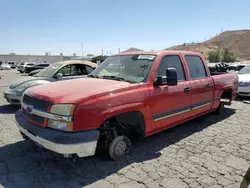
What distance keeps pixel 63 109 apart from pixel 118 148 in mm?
1163

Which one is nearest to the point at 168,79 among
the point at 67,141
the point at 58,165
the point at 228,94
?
the point at 67,141

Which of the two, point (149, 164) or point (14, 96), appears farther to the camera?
point (14, 96)

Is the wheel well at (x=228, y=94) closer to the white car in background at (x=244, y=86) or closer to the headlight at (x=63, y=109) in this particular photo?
the white car in background at (x=244, y=86)

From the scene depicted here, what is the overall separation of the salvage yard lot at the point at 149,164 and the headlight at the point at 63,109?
967 mm

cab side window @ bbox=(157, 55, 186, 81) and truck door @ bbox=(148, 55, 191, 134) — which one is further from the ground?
cab side window @ bbox=(157, 55, 186, 81)

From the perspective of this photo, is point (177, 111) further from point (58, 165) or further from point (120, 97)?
point (58, 165)

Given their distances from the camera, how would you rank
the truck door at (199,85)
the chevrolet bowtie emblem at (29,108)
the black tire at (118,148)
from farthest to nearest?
1. the truck door at (199,85)
2. the black tire at (118,148)
3. the chevrolet bowtie emblem at (29,108)

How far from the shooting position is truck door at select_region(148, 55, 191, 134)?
13.5 ft

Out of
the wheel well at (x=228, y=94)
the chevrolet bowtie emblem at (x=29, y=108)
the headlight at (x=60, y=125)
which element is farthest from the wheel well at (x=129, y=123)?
the wheel well at (x=228, y=94)

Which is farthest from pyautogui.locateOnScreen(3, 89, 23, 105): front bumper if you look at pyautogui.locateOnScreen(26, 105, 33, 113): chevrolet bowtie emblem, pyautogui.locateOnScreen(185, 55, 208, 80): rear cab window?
pyautogui.locateOnScreen(185, 55, 208, 80): rear cab window

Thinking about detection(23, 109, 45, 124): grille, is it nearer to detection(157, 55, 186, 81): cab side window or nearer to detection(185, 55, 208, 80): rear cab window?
detection(157, 55, 186, 81): cab side window

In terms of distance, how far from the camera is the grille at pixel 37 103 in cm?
330

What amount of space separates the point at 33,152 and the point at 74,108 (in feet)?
5.37

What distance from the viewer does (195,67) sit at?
213 inches
